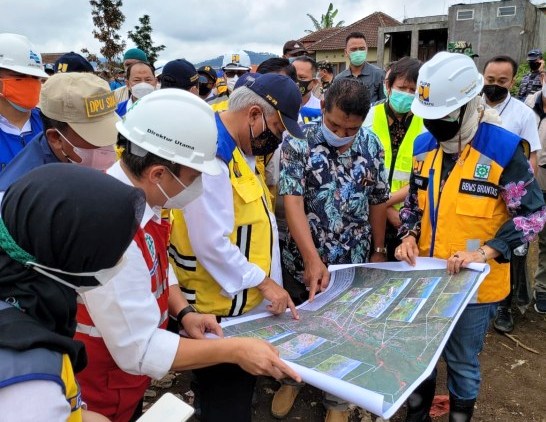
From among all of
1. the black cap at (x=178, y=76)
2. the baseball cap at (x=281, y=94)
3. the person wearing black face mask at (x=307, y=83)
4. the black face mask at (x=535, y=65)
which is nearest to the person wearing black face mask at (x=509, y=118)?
the person wearing black face mask at (x=307, y=83)

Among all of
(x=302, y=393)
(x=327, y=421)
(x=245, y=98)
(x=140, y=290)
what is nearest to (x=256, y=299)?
(x=140, y=290)

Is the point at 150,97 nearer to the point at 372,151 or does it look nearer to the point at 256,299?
the point at 256,299

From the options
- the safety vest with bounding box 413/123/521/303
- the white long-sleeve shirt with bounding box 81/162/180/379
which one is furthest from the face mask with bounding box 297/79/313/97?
the white long-sleeve shirt with bounding box 81/162/180/379

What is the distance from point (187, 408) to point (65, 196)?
622mm

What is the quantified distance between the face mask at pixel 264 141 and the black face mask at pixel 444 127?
73 cm

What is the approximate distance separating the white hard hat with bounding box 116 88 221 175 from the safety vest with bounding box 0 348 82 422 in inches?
29.4

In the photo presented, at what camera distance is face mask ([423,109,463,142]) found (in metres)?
2.06

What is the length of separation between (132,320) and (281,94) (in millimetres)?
1221

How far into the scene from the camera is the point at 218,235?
1880mm

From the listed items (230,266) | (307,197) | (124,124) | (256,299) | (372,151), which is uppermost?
(124,124)

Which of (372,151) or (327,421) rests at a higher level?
(372,151)

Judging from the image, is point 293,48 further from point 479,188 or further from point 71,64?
point 479,188

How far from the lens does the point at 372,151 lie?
2.58m

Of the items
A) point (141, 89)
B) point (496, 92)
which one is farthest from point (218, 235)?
point (496, 92)
